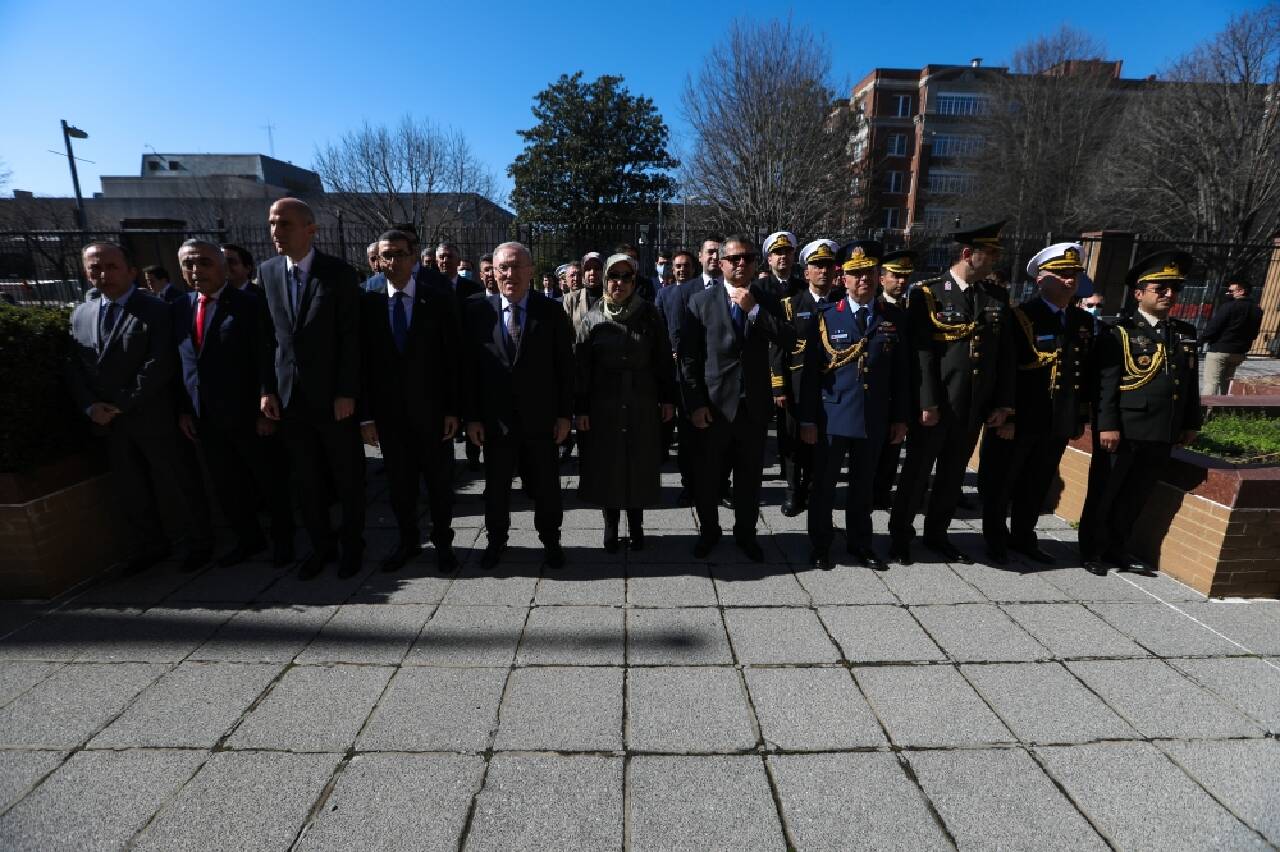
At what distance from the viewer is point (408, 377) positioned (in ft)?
11.3

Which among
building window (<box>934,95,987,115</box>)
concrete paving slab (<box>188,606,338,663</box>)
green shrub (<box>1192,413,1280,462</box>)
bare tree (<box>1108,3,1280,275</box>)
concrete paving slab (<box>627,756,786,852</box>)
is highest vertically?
building window (<box>934,95,987,115</box>)

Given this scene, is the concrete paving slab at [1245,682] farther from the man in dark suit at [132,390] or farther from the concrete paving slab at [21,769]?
the man in dark suit at [132,390]

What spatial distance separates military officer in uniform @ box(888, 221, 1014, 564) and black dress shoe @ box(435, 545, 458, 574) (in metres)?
2.97

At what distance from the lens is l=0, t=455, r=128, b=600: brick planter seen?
10.6 ft

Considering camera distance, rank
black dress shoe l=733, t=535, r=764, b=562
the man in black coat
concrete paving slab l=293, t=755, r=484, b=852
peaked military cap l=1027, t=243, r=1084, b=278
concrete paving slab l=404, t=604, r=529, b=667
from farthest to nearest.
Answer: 1. the man in black coat
2. black dress shoe l=733, t=535, r=764, b=562
3. peaked military cap l=1027, t=243, r=1084, b=278
4. concrete paving slab l=404, t=604, r=529, b=667
5. concrete paving slab l=293, t=755, r=484, b=852

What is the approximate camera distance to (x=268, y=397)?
11.1ft

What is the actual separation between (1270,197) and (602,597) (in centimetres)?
2497

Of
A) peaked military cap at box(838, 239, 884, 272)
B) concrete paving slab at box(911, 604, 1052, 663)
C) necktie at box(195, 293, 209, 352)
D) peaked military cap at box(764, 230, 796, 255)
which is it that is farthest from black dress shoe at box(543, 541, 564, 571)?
peaked military cap at box(764, 230, 796, 255)

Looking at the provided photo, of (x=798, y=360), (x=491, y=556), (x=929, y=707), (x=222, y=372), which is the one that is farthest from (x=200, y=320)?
(x=929, y=707)

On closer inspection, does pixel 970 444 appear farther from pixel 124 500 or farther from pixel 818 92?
pixel 818 92

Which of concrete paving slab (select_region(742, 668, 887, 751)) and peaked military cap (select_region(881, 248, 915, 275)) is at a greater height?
peaked military cap (select_region(881, 248, 915, 275))

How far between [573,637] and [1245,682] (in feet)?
10.2

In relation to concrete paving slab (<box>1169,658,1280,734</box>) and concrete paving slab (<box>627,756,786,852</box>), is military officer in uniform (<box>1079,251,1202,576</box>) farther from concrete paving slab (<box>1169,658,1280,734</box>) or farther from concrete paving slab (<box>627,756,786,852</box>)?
concrete paving slab (<box>627,756,786,852</box>)

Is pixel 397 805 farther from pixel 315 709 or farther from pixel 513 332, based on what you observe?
pixel 513 332
